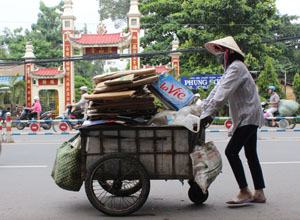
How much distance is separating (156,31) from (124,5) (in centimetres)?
1785

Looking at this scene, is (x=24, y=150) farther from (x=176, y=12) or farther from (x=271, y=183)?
(x=176, y=12)

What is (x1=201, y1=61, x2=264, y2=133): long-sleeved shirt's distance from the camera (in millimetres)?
4980

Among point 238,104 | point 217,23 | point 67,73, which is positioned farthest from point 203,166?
point 67,73

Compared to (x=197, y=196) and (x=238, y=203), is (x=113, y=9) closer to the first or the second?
(x=197, y=196)

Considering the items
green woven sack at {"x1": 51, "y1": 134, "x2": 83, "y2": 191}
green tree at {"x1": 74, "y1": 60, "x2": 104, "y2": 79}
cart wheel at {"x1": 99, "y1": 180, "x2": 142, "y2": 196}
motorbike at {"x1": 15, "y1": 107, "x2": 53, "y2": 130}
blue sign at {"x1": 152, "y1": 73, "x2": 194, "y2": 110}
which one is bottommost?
motorbike at {"x1": 15, "y1": 107, "x2": 53, "y2": 130}

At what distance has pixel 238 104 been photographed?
203 inches

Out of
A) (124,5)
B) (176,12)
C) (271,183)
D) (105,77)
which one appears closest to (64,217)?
(105,77)

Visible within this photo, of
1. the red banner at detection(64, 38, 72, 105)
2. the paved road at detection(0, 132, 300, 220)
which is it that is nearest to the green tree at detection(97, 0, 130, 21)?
the red banner at detection(64, 38, 72, 105)

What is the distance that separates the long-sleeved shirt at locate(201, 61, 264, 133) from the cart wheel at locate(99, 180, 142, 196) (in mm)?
1067

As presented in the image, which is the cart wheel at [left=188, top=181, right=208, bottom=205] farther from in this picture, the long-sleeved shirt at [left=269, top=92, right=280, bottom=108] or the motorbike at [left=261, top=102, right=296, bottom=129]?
the long-sleeved shirt at [left=269, top=92, right=280, bottom=108]

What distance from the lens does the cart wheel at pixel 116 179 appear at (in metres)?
4.83

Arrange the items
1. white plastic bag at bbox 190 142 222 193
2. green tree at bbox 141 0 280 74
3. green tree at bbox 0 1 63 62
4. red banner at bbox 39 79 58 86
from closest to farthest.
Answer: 1. white plastic bag at bbox 190 142 222 193
2. green tree at bbox 141 0 280 74
3. red banner at bbox 39 79 58 86
4. green tree at bbox 0 1 63 62

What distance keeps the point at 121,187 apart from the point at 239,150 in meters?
1.30

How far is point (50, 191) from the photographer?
20.7 feet
